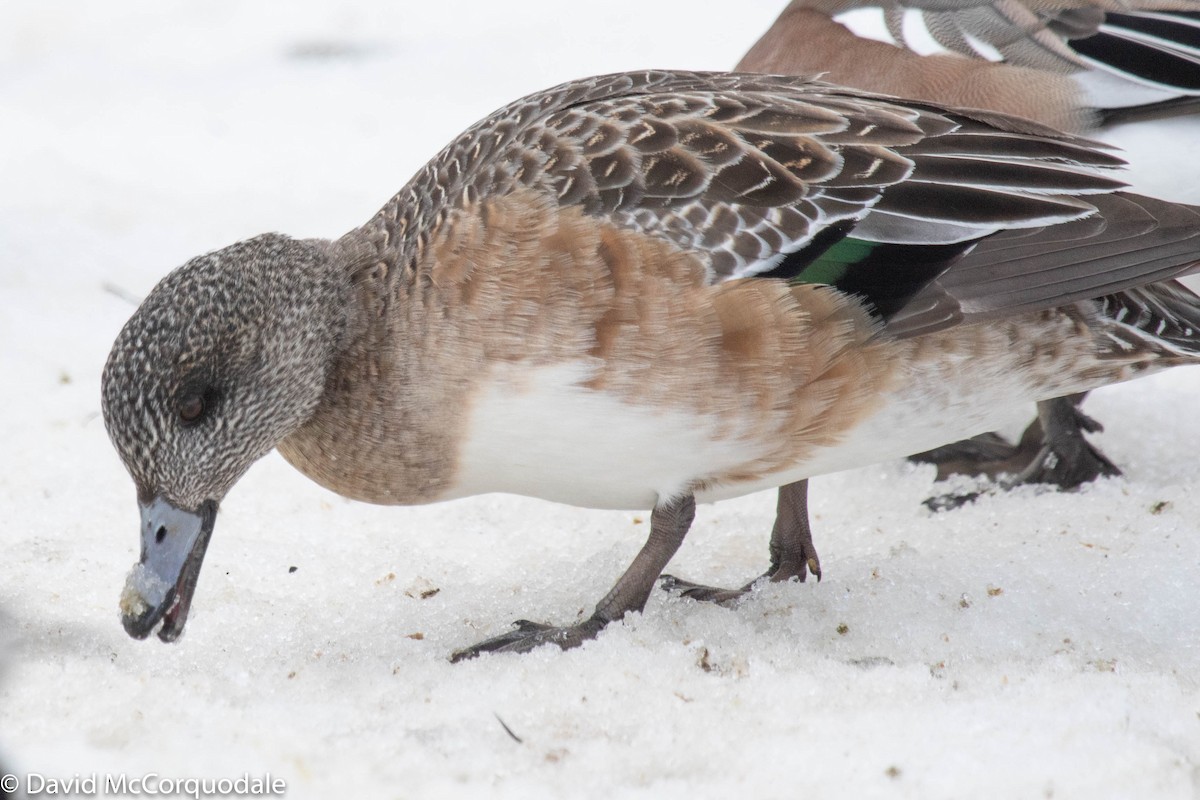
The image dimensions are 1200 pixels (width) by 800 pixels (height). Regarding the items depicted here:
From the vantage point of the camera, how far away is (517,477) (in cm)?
321

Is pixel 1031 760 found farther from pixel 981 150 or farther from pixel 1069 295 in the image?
pixel 981 150

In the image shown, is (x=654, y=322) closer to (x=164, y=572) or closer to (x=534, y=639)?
(x=534, y=639)

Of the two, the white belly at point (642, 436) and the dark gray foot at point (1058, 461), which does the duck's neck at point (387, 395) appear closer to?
the white belly at point (642, 436)

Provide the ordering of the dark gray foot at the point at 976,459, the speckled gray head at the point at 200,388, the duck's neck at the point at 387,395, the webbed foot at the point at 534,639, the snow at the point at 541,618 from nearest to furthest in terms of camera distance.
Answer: the snow at the point at 541,618, the speckled gray head at the point at 200,388, the duck's neck at the point at 387,395, the webbed foot at the point at 534,639, the dark gray foot at the point at 976,459

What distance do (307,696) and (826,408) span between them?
4.23ft

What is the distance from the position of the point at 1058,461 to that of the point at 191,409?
8.97 ft

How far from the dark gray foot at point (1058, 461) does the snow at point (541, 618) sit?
111 mm

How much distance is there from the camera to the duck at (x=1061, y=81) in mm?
4406

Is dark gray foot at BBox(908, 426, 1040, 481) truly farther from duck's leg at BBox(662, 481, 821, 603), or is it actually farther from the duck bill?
the duck bill

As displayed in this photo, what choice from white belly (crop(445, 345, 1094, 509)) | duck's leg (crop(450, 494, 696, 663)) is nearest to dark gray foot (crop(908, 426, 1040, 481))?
white belly (crop(445, 345, 1094, 509))

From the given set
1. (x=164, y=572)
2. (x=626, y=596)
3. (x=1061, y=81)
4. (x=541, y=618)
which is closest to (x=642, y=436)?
(x=626, y=596)

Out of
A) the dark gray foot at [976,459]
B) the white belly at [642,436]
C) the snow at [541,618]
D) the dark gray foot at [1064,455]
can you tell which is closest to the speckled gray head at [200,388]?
the snow at [541,618]

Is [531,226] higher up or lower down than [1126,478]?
higher up

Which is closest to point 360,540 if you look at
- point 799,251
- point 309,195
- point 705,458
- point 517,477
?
point 517,477
